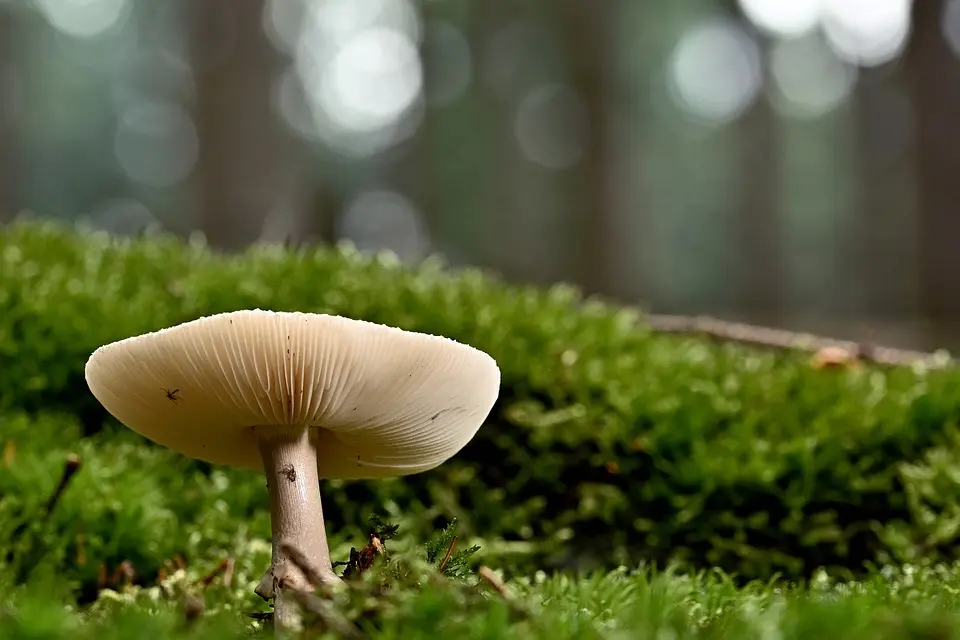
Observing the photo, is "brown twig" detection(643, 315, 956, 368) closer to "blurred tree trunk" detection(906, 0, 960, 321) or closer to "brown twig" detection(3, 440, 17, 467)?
"brown twig" detection(3, 440, 17, 467)

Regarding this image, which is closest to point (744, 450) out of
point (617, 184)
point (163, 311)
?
point (163, 311)

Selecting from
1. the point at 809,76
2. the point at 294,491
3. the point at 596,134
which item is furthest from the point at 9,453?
the point at 809,76

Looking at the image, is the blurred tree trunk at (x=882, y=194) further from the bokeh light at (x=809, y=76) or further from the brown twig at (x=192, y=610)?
the brown twig at (x=192, y=610)

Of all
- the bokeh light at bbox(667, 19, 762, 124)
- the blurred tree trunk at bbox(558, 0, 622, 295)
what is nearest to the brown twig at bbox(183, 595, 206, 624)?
the blurred tree trunk at bbox(558, 0, 622, 295)

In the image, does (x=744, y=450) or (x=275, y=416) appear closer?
(x=275, y=416)

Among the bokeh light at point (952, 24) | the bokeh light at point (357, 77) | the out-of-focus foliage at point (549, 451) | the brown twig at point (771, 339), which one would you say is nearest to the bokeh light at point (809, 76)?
the bokeh light at point (357, 77)

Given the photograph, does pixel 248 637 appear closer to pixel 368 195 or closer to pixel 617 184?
pixel 617 184
